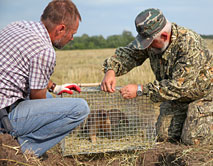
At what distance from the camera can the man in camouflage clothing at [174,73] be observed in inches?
132

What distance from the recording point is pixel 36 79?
2.68 m

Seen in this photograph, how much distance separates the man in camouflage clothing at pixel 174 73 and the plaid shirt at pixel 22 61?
1.01m

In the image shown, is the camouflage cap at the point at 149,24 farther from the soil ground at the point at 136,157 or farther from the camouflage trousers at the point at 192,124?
the soil ground at the point at 136,157

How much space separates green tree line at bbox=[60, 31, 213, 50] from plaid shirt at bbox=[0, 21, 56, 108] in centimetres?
4730

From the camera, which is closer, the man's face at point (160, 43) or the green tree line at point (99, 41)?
the man's face at point (160, 43)

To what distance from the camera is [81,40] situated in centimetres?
6394

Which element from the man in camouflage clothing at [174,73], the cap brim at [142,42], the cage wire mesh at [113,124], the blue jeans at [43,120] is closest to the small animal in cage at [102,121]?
the cage wire mesh at [113,124]

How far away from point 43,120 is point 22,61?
69 cm

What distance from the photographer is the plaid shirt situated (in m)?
2.65

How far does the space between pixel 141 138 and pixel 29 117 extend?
5.21ft

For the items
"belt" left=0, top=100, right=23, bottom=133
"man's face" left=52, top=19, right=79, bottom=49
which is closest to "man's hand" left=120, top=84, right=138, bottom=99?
"man's face" left=52, top=19, right=79, bottom=49

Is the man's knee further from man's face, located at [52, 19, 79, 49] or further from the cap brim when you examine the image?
man's face, located at [52, 19, 79, 49]

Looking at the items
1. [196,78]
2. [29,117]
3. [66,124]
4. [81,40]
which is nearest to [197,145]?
[196,78]

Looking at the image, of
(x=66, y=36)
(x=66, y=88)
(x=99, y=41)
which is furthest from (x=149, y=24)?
(x=99, y=41)
